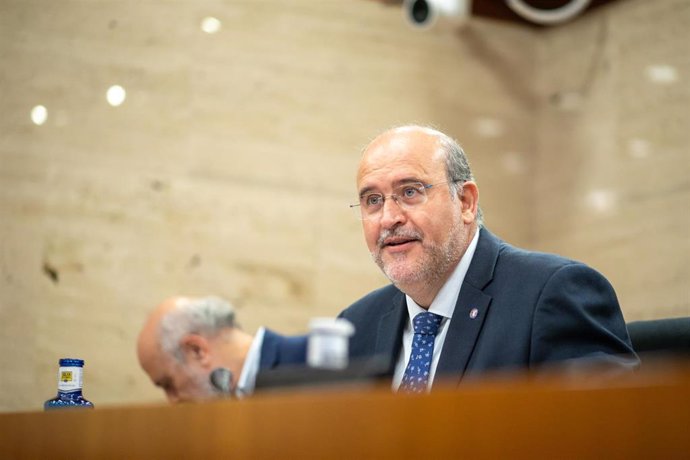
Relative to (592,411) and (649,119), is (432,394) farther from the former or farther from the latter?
(649,119)

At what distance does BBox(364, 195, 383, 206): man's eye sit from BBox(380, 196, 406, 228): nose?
52mm

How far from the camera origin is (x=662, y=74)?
496cm

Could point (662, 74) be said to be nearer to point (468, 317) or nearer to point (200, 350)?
point (200, 350)

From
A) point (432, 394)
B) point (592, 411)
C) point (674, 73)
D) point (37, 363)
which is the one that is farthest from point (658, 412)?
point (674, 73)

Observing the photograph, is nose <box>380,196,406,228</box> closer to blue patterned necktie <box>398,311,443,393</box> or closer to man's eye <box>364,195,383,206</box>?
man's eye <box>364,195,383,206</box>

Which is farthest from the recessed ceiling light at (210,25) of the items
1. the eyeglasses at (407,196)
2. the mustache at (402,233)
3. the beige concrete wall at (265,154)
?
the mustache at (402,233)

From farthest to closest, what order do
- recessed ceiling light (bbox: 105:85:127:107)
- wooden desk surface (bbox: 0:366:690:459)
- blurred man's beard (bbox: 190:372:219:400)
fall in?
1. recessed ceiling light (bbox: 105:85:127:107)
2. blurred man's beard (bbox: 190:372:219:400)
3. wooden desk surface (bbox: 0:366:690:459)

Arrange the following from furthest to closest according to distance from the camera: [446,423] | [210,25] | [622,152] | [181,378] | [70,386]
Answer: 1. [622,152]
2. [210,25]
3. [181,378]
4. [70,386]
5. [446,423]

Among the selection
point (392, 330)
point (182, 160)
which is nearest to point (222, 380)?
point (392, 330)

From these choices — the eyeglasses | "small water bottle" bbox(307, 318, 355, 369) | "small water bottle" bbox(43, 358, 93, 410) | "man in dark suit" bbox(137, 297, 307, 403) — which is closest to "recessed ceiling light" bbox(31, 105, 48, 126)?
"man in dark suit" bbox(137, 297, 307, 403)

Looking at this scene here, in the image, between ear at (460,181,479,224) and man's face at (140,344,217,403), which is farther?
man's face at (140,344,217,403)

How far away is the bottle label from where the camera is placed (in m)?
2.45

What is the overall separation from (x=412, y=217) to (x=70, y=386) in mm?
1003

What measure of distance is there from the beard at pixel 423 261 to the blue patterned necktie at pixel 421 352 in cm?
10
